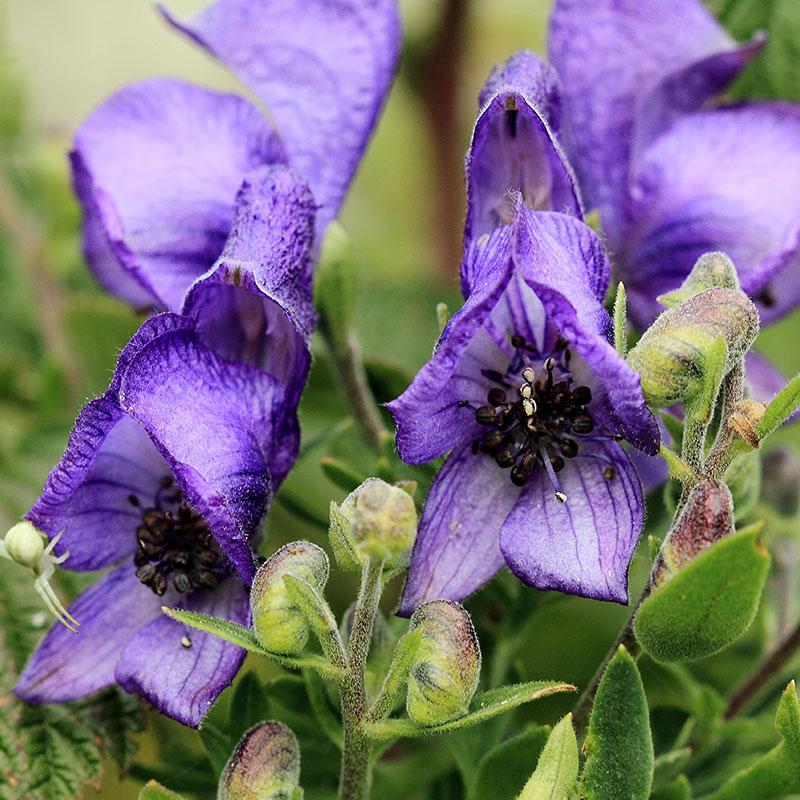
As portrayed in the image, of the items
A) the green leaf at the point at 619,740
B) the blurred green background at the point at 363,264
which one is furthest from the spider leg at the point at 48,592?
the green leaf at the point at 619,740

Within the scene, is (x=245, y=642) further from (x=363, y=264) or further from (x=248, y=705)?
(x=363, y=264)

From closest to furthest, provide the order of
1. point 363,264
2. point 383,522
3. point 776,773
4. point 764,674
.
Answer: point 383,522 → point 776,773 → point 764,674 → point 363,264

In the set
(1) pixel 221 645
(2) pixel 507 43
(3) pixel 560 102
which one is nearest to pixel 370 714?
(1) pixel 221 645

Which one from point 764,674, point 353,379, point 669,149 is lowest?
point 764,674

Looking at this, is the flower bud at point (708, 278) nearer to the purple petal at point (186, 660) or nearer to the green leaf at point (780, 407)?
the green leaf at point (780, 407)

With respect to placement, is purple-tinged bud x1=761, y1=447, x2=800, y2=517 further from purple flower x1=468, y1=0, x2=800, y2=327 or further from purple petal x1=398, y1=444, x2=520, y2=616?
purple petal x1=398, y1=444, x2=520, y2=616

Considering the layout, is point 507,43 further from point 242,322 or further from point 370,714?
point 370,714

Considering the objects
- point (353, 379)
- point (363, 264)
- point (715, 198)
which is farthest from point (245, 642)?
point (363, 264)
